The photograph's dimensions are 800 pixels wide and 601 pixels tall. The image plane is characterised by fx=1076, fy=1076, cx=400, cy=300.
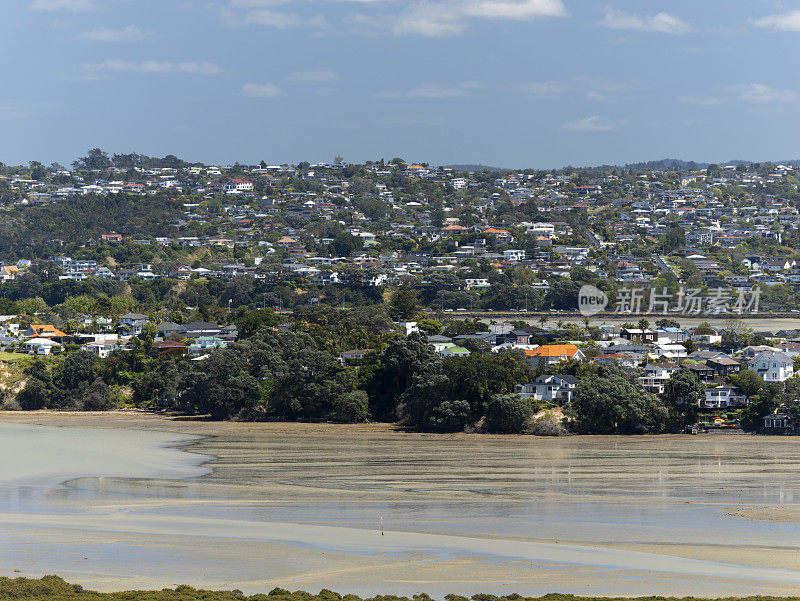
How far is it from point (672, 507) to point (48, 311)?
168ft

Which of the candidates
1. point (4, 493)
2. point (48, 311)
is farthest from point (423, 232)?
point (4, 493)

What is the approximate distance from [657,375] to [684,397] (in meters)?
3.02

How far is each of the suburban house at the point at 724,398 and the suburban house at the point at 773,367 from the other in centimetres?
175

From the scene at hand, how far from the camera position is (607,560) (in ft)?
61.2

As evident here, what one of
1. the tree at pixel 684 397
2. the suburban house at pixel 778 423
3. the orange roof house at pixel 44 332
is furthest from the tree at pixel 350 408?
the orange roof house at pixel 44 332

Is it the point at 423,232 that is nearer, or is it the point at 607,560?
the point at 607,560

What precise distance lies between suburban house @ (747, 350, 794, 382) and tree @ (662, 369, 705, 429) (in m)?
3.60

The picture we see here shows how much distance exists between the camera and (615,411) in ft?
111

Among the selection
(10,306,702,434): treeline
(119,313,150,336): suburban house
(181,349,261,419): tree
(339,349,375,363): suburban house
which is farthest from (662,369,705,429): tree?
(119,313,150,336): suburban house

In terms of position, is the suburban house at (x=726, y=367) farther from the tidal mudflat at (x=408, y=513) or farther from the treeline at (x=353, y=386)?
the tidal mudflat at (x=408, y=513)

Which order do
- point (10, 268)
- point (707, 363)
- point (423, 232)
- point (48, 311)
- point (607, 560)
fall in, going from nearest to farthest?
point (607, 560) < point (707, 363) < point (48, 311) < point (10, 268) < point (423, 232)

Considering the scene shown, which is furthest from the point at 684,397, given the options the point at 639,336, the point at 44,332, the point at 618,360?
the point at 44,332

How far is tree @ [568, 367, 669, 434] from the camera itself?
111 feet

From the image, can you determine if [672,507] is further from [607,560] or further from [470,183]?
[470,183]
